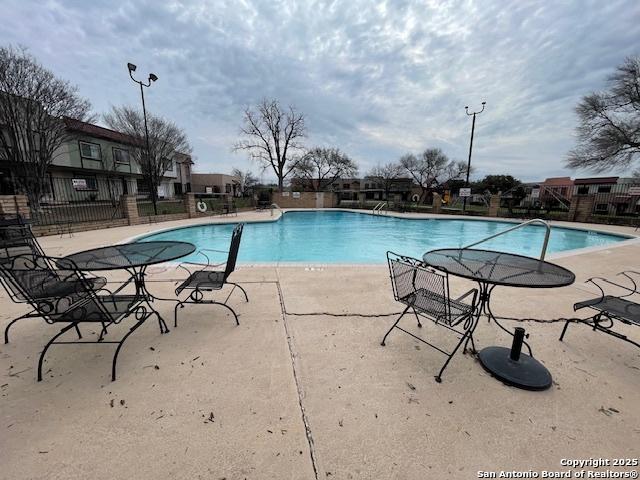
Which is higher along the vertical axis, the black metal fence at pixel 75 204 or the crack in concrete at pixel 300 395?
the black metal fence at pixel 75 204

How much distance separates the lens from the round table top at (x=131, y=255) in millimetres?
2355

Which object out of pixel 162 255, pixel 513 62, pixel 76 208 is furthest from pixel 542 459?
pixel 76 208

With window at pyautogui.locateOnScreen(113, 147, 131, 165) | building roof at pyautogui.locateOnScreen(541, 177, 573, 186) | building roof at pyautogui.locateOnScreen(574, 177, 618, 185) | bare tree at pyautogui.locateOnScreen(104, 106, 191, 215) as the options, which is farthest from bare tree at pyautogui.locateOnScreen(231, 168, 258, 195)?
building roof at pyautogui.locateOnScreen(541, 177, 573, 186)

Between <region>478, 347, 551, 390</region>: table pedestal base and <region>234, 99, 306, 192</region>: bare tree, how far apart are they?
80.3 feet

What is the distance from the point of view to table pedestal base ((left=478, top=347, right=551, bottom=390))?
71.1 inches

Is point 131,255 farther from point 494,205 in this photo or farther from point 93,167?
point 93,167

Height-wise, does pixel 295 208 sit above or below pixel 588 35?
below

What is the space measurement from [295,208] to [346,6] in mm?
16409

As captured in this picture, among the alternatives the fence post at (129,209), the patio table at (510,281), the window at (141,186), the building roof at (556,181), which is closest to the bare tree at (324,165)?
the window at (141,186)

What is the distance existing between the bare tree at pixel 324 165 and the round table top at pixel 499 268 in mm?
27832

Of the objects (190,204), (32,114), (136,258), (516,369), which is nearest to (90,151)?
(32,114)

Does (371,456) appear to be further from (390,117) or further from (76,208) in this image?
(390,117)

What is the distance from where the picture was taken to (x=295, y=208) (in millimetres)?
23844

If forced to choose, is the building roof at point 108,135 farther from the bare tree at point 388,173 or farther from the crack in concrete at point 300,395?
the bare tree at point 388,173
